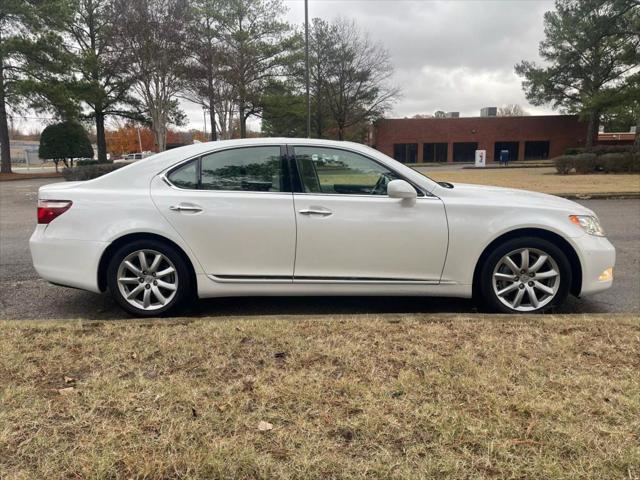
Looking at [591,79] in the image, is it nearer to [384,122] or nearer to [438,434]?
[384,122]

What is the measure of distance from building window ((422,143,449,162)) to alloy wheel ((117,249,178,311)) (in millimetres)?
48176

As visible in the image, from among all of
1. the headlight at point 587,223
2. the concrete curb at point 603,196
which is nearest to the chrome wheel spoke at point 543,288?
the headlight at point 587,223

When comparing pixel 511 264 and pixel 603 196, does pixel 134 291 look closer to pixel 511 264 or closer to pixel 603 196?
pixel 511 264

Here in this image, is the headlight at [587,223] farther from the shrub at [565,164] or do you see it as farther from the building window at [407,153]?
the building window at [407,153]

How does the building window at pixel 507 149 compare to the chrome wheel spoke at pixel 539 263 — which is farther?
the building window at pixel 507 149

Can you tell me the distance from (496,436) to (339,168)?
2.54 metres

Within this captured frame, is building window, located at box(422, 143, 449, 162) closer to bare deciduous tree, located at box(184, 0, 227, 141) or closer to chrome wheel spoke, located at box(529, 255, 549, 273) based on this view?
bare deciduous tree, located at box(184, 0, 227, 141)

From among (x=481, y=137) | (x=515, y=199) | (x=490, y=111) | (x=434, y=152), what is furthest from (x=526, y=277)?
(x=490, y=111)

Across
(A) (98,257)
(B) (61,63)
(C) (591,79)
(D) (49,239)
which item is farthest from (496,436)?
(C) (591,79)

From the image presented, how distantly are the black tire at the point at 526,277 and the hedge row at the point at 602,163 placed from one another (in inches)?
863

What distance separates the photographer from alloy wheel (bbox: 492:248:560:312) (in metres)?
3.90

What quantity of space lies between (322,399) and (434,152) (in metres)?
50.2

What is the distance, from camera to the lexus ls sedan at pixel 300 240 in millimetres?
3867

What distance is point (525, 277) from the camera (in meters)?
3.93
